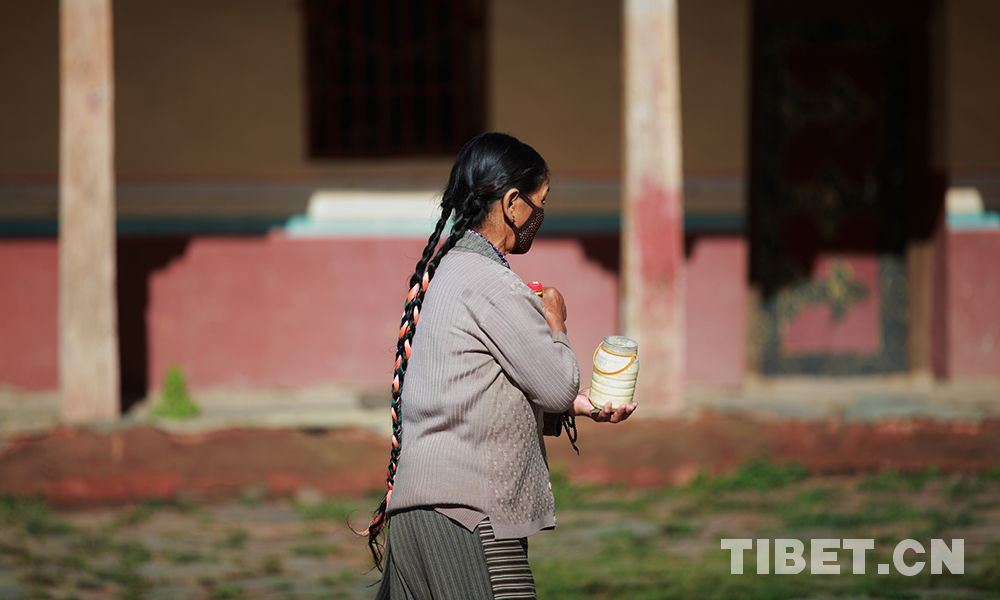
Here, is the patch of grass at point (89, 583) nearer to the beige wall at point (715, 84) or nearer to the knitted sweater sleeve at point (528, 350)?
the knitted sweater sleeve at point (528, 350)

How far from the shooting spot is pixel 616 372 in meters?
2.76

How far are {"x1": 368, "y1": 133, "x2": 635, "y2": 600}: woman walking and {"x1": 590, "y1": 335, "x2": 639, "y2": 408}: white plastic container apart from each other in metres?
0.15

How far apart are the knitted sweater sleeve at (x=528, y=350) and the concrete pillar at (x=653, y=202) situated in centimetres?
460

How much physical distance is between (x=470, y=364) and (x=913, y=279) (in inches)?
286

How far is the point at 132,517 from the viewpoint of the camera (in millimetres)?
6594

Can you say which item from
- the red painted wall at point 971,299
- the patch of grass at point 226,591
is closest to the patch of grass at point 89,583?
the patch of grass at point 226,591

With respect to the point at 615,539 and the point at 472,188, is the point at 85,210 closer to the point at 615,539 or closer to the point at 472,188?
the point at 615,539

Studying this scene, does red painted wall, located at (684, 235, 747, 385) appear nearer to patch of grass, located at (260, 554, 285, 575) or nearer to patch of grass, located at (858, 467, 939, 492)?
patch of grass, located at (858, 467, 939, 492)

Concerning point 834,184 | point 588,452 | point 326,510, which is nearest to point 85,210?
point 326,510

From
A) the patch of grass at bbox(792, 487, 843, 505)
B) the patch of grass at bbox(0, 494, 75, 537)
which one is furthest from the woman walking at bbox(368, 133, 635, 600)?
the patch of grass at bbox(792, 487, 843, 505)

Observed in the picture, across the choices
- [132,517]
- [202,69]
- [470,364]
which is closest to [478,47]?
[202,69]

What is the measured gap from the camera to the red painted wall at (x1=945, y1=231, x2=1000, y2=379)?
29.2 feet

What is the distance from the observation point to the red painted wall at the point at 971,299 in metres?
8.89

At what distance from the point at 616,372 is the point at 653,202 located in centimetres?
456
